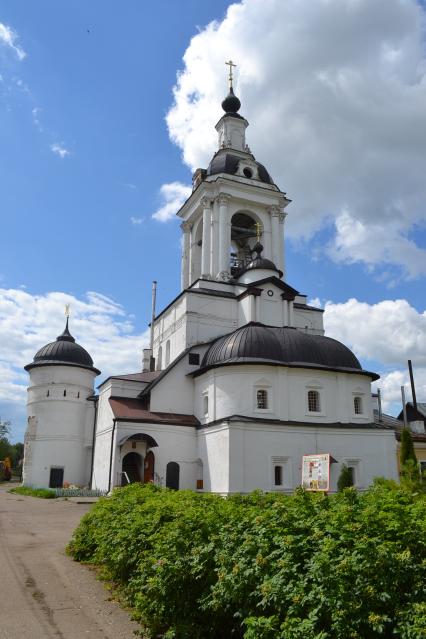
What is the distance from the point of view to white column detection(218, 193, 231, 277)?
3703 centimetres

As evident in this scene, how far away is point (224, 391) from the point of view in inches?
1093

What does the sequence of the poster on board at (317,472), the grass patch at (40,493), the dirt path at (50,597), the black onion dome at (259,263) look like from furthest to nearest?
the black onion dome at (259,263)
the grass patch at (40,493)
the poster on board at (317,472)
the dirt path at (50,597)

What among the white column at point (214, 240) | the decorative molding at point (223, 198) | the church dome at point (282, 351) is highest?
the decorative molding at point (223, 198)

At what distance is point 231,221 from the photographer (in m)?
40.9

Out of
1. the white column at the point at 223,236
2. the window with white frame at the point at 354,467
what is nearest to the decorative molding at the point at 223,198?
the white column at the point at 223,236

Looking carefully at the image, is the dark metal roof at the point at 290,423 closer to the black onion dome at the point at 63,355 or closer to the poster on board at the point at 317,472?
the poster on board at the point at 317,472

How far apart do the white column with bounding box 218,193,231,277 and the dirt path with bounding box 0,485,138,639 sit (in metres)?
24.6

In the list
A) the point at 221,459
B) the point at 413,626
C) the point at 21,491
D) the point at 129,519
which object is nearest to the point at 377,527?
the point at 413,626

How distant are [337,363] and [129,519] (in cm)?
2120

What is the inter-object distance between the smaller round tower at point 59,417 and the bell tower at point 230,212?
11076 millimetres

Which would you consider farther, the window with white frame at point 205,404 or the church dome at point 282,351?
the window with white frame at point 205,404

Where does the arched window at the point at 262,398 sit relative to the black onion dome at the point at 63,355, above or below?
below

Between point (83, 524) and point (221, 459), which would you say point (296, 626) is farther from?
point (221, 459)

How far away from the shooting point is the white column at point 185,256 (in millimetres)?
41281
